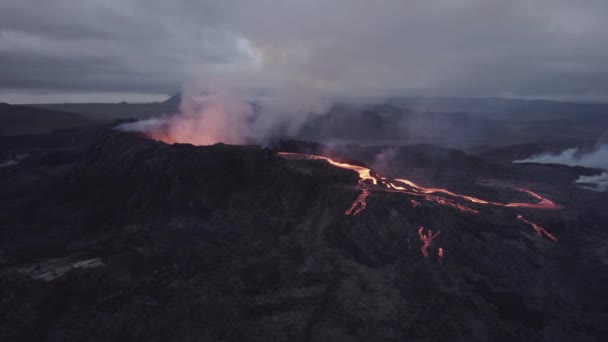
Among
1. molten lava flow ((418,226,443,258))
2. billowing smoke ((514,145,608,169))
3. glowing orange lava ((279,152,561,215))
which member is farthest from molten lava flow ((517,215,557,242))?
billowing smoke ((514,145,608,169))

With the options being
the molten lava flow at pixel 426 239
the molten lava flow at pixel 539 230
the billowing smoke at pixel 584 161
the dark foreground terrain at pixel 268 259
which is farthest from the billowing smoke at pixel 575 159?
the molten lava flow at pixel 426 239

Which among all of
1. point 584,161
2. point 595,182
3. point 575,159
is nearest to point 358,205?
point 595,182

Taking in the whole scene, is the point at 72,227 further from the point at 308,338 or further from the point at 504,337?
the point at 504,337

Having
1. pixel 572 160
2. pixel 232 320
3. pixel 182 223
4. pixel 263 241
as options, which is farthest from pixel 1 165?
pixel 572 160

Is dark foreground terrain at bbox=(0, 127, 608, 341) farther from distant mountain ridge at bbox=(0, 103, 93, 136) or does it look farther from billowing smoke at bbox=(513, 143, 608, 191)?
distant mountain ridge at bbox=(0, 103, 93, 136)

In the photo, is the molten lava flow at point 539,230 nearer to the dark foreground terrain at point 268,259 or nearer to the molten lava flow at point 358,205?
the dark foreground terrain at point 268,259

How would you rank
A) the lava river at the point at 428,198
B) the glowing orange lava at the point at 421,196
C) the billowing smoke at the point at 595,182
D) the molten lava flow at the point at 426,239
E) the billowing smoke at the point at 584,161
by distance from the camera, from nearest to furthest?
1. the molten lava flow at the point at 426,239
2. the lava river at the point at 428,198
3. the glowing orange lava at the point at 421,196
4. the billowing smoke at the point at 595,182
5. the billowing smoke at the point at 584,161
